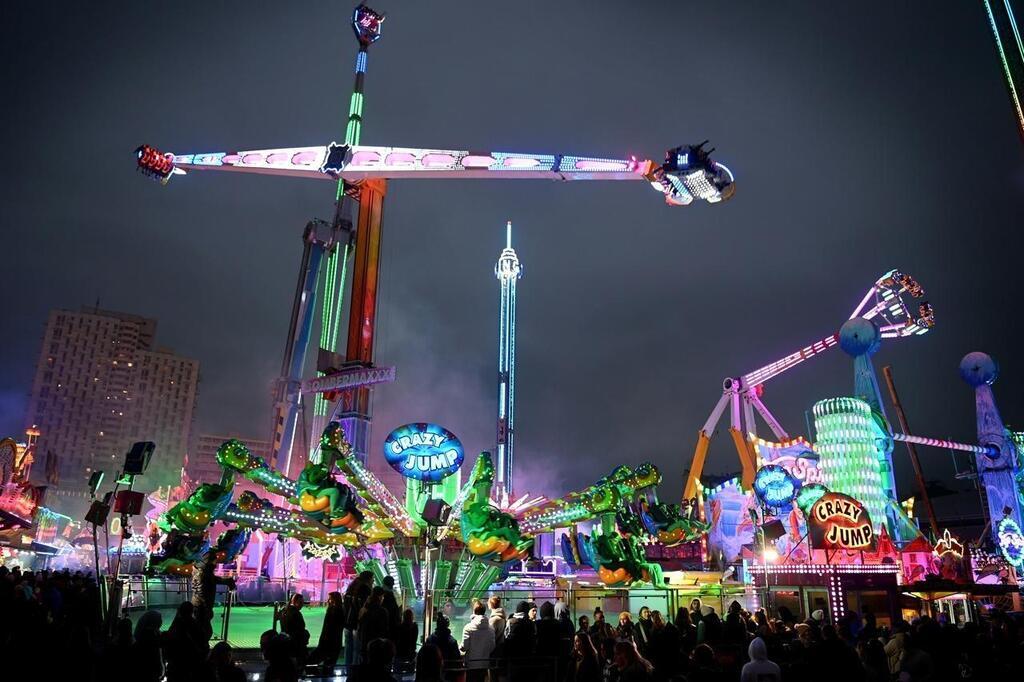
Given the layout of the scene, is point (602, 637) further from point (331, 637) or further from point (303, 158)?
point (303, 158)

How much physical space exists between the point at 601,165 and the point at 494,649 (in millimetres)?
28107

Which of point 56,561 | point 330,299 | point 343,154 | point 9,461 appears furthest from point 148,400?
point 343,154

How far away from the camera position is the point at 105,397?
10294 cm

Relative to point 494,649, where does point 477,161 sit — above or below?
above

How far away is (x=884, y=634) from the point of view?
14.9m

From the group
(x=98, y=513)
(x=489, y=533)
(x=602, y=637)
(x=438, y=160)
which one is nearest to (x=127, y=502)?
(x=98, y=513)

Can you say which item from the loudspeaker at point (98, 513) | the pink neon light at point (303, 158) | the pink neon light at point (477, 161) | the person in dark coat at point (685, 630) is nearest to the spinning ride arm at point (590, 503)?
the person in dark coat at point (685, 630)

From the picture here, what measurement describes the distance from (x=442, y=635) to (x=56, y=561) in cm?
5477

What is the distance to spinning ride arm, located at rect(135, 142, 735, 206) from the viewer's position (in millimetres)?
30375

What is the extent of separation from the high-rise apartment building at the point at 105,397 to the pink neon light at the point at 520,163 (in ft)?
250

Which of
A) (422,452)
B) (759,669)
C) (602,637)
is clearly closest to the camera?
(759,669)

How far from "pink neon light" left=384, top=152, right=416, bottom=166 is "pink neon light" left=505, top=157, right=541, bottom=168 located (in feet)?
21.8

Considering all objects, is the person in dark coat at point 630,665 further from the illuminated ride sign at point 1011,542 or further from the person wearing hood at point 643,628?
the illuminated ride sign at point 1011,542

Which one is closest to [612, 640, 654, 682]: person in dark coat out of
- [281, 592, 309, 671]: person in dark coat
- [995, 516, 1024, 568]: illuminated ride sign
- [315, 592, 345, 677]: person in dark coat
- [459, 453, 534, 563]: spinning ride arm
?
[281, 592, 309, 671]: person in dark coat
